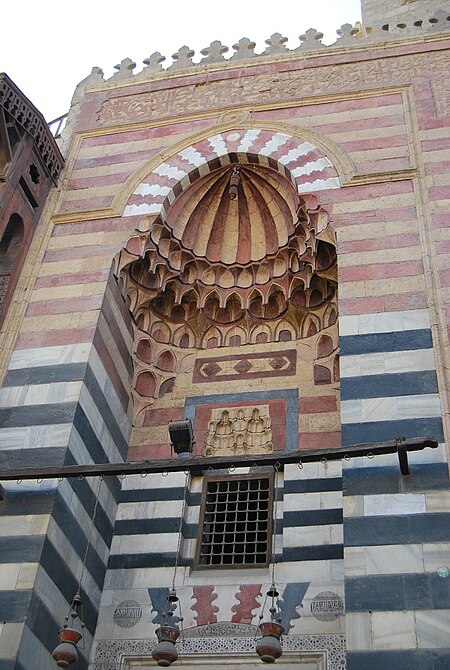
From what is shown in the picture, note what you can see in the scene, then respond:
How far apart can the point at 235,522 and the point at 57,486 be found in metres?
2.17

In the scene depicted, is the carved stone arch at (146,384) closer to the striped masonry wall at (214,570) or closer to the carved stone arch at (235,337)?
the carved stone arch at (235,337)

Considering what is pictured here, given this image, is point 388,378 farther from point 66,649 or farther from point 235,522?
point 66,649

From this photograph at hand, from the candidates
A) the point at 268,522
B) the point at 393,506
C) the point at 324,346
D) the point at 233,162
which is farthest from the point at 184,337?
the point at 393,506

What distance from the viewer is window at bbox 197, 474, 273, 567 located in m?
9.38

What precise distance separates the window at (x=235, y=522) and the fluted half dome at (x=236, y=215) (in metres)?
3.48

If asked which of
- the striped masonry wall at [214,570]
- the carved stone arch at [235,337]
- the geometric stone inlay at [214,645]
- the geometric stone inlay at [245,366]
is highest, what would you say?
the carved stone arch at [235,337]

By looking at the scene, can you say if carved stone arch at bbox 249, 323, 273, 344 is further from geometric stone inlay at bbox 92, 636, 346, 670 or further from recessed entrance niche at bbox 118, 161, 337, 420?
geometric stone inlay at bbox 92, 636, 346, 670

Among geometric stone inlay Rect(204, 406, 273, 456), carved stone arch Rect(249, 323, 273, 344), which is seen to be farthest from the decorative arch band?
geometric stone inlay Rect(204, 406, 273, 456)

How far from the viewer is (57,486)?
28.2 feet

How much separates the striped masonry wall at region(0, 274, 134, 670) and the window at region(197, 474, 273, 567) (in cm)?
113

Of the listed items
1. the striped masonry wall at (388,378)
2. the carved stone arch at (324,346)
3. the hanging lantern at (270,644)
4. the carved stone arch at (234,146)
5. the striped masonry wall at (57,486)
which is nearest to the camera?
the hanging lantern at (270,644)

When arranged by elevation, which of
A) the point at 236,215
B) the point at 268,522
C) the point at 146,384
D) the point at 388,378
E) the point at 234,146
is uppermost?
the point at 234,146

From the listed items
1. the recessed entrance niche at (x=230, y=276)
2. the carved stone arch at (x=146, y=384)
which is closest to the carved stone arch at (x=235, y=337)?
the recessed entrance niche at (x=230, y=276)

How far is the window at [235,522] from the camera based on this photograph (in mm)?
9383
